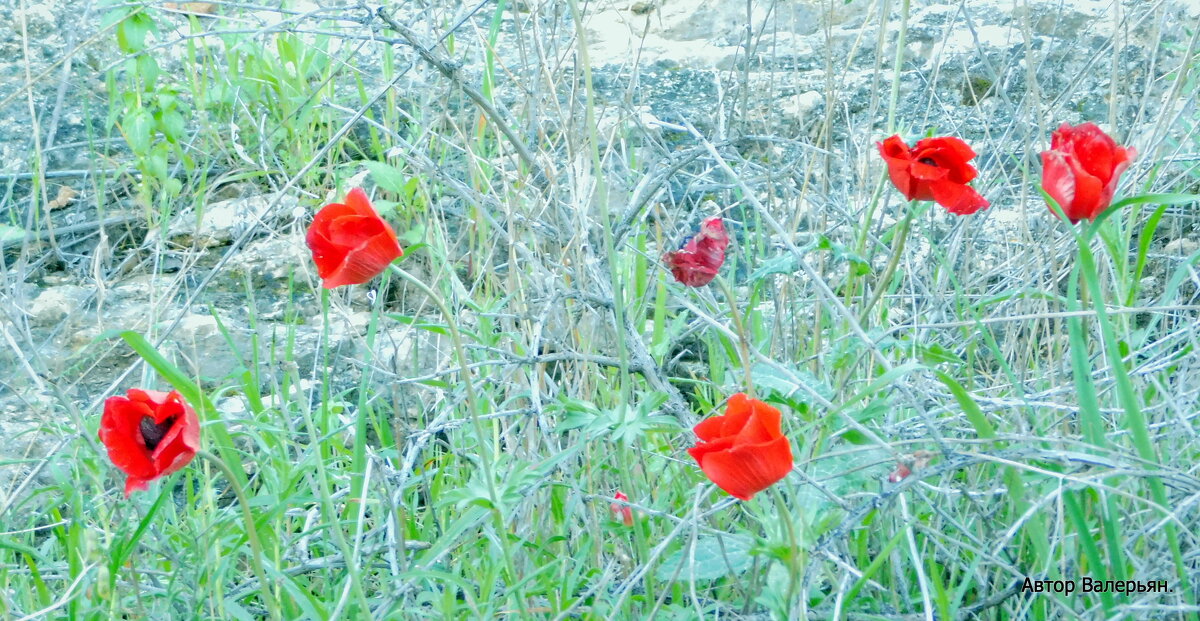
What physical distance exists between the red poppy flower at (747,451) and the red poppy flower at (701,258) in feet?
1.01

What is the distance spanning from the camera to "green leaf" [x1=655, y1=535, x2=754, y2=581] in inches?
43.8

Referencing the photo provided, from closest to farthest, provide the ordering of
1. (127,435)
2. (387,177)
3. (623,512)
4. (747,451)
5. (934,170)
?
(747,451)
(127,435)
(934,170)
(623,512)
(387,177)

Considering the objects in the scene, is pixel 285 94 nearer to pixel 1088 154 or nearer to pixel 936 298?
pixel 936 298

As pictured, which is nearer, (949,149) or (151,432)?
(151,432)

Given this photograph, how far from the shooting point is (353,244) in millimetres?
1036

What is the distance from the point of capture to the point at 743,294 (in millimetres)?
2205

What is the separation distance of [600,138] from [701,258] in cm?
109

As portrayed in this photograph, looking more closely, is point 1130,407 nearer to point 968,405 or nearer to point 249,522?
point 968,405

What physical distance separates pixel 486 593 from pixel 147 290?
1.55 metres

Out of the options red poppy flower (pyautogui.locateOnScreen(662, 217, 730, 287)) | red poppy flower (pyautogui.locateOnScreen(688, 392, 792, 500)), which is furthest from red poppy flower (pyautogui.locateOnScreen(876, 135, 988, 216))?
red poppy flower (pyautogui.locateOnScreen(688, 392, 792, 500))

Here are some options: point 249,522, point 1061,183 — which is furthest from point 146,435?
point 1061,183

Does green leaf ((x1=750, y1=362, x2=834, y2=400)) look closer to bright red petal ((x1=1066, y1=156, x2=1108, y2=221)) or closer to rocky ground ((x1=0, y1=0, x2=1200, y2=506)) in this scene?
bright red petal ((x1=1066, y1=156, x2=1108, y2=221))

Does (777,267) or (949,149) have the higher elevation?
(949,149)

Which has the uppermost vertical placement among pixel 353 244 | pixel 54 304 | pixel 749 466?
pixel 353 244
